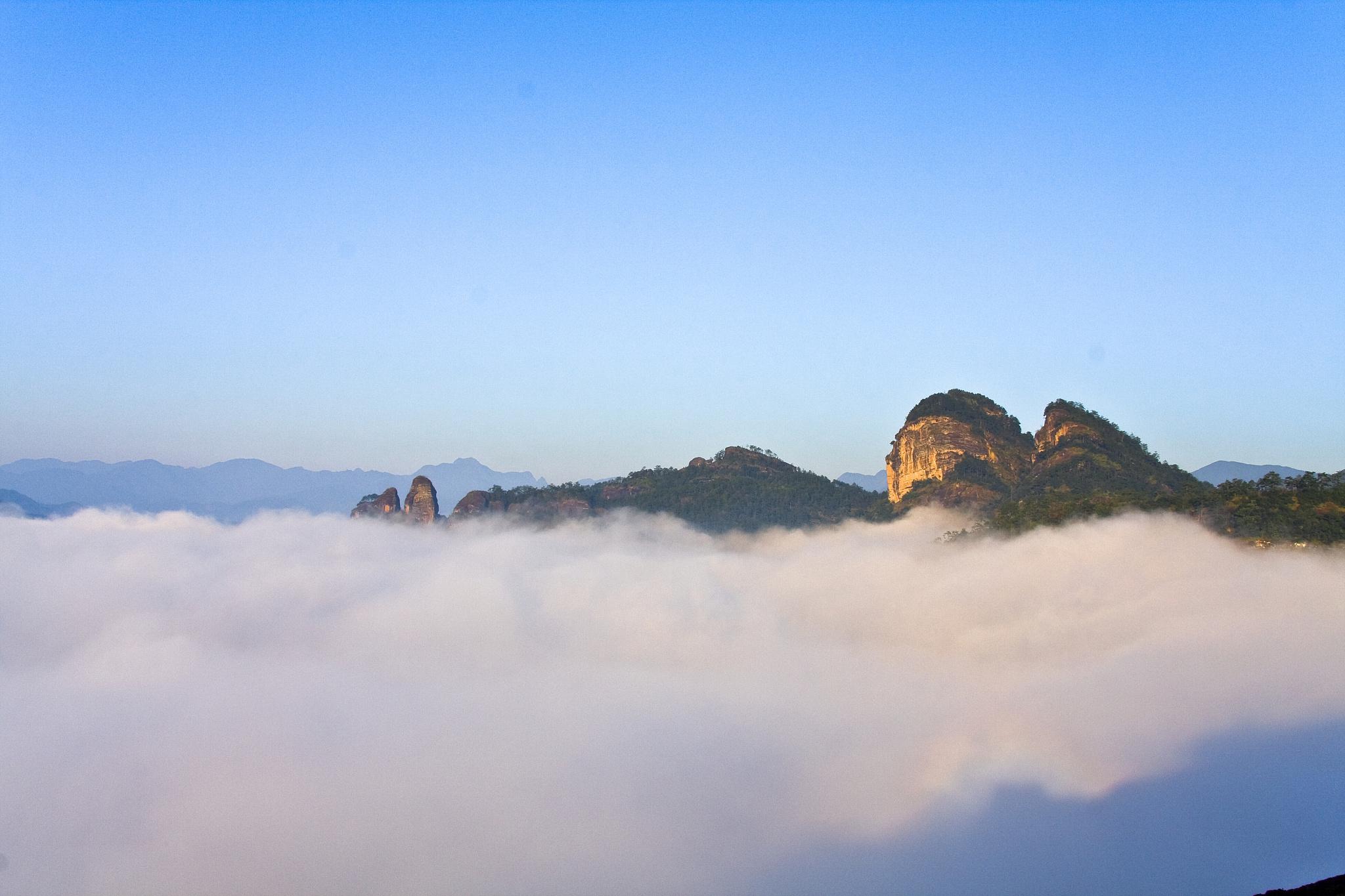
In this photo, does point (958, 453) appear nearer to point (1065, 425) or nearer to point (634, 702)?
point (1065, 425)

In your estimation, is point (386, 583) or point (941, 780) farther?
point (386, 583)

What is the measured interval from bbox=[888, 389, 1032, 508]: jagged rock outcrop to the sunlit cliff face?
557cm

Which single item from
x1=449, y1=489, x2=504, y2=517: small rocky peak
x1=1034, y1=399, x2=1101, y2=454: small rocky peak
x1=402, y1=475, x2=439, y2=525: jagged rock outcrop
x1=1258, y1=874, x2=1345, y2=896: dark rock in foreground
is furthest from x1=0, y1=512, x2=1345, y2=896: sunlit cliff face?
x1=1258, y1=874, x2=1345, y2=896: dark rock in foreground

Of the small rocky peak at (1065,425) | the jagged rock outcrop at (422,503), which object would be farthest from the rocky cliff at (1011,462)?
the jagged rock outcrop at (422,503)

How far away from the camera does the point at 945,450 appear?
116 m

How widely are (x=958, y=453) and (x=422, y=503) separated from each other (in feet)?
252

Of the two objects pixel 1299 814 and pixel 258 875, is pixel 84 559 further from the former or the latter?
pixel 1299 814

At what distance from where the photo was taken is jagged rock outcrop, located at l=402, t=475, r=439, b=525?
14850 centimetres

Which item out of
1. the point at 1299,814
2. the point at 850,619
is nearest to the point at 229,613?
the point at 850,619

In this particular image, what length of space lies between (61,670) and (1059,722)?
5120 inches

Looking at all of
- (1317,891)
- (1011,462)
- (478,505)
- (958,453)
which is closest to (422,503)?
(478,505)

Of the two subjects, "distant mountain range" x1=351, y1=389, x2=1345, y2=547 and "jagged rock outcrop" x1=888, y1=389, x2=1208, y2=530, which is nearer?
"distant mountain range" x1=351, y1=389, x2=1345, y2=547

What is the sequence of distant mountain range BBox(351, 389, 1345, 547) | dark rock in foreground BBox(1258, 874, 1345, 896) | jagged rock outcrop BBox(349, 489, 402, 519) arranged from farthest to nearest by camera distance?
jagged rock outcrop BBox(349, 489, 402, 519) → distant mountain range BBox(351, 389, 1345, 547) → dark rock in foreground BBox(1258, 874, 1345, 896)

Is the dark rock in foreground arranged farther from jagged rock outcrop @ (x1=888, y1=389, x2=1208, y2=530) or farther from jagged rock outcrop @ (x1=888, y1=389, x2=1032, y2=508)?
jagged rock outcrop @ (x1=888, y1=389, x2=1032, y2=508)
